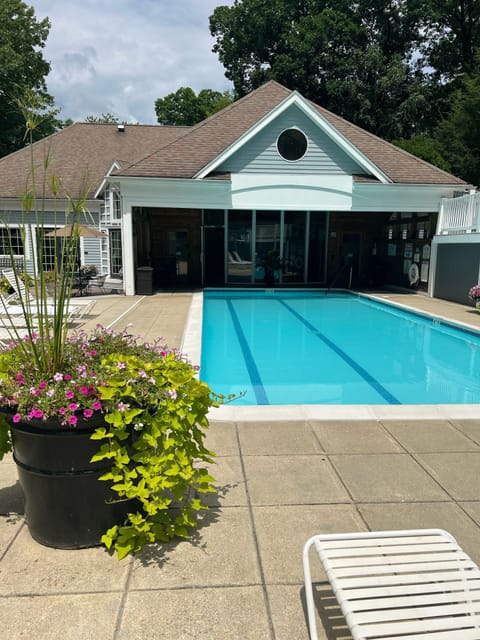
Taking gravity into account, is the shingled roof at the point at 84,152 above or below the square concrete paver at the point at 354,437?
above

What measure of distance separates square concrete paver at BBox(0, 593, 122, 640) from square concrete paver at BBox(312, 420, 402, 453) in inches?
89.9

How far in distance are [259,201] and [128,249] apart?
4560mm

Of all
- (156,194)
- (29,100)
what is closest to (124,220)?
(156,194)

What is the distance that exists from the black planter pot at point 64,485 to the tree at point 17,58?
26.8 m

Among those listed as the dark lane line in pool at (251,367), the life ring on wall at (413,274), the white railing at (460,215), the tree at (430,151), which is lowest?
the dark lane line in pool at (251,367)

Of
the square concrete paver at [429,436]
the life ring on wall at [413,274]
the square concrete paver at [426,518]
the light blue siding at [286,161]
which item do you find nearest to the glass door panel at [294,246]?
the light blue siding at [286,161]

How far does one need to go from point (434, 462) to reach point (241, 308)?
10.5 m

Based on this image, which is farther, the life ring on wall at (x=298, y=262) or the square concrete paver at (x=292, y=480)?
the life ring on wall at (x=298, y=262)

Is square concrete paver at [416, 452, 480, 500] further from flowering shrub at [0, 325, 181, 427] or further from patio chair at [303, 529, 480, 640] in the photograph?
flowering shrub at [0, 325, 181, 427]

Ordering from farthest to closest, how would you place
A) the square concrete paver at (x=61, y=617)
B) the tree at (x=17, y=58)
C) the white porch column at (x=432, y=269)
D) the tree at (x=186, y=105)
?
the tree at (x=186, y=105)
the tree at (x=17, y=58)
the white porch column at (x=432, y=269)
the square concrete paver at (x=61, y=617)

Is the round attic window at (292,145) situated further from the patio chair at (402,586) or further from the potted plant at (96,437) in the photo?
the patio chair at (402,586)

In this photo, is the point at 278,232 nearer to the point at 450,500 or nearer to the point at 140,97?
the point at 450,500

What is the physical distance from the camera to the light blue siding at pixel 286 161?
15.5 meters

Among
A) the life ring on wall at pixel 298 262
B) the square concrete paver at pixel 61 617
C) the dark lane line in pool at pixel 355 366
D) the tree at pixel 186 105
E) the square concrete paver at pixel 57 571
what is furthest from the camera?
the tree at pixel 186 105
